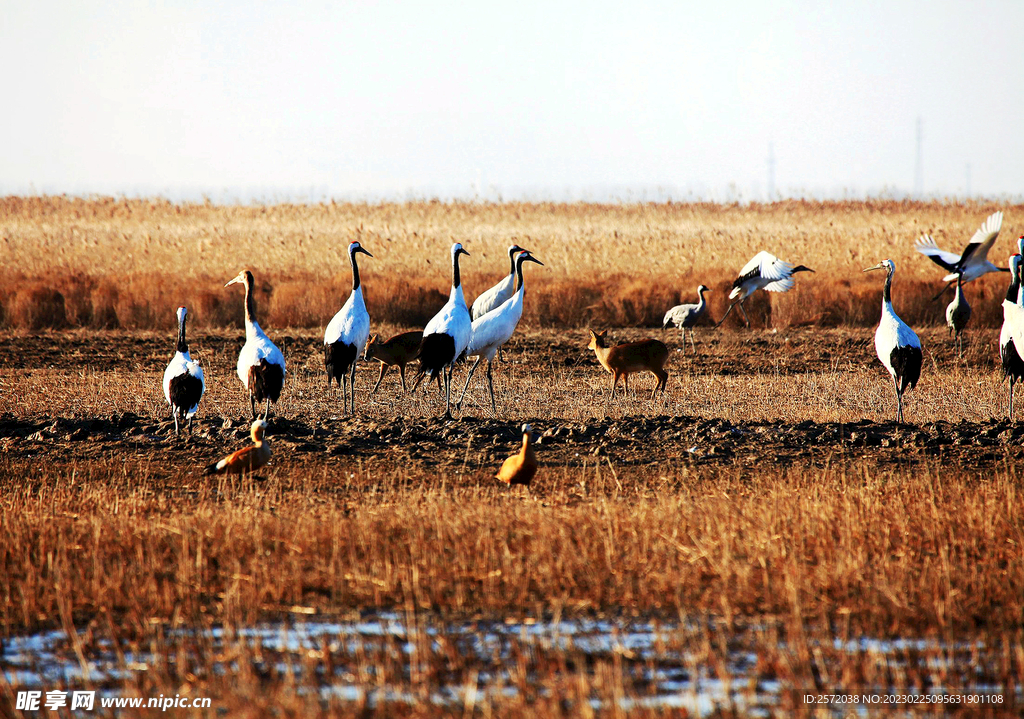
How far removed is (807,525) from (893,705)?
2.39 metres

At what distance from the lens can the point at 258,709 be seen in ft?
12.2

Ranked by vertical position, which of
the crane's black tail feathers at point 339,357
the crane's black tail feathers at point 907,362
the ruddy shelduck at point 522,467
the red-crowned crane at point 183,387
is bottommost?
the ruddy shelduck at point 522,467

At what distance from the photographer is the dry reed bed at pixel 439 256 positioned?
19.7 meters

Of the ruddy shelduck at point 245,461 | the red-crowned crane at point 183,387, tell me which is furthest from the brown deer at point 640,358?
the ruddy shelduck at point 245,461

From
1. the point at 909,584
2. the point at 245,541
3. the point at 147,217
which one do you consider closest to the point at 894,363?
the point at 909,584

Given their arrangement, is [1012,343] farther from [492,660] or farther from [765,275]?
[492,660]

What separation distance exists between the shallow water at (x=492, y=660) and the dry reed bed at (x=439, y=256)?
14.9 m

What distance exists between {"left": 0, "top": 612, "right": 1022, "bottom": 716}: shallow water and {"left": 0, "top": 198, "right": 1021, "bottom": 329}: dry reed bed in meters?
14.9

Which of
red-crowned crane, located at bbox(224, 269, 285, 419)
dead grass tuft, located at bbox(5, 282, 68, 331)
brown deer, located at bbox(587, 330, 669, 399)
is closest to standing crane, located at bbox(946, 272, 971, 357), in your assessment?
brown deer, located at bbox(587, 330, 669, 399)

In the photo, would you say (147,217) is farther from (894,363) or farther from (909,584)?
(909,584)

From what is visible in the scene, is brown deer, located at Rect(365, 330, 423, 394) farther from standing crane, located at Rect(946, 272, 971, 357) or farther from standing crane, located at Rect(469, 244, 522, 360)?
standing crane, located at Rect(946, 272, 971, 357)

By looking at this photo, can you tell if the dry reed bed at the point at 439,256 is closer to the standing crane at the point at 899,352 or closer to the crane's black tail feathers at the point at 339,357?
the crane's black tail feathers at the point at 339,357

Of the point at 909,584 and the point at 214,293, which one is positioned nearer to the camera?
the point at 909,584

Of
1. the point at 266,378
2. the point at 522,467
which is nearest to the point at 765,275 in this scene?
the point at 266,378
